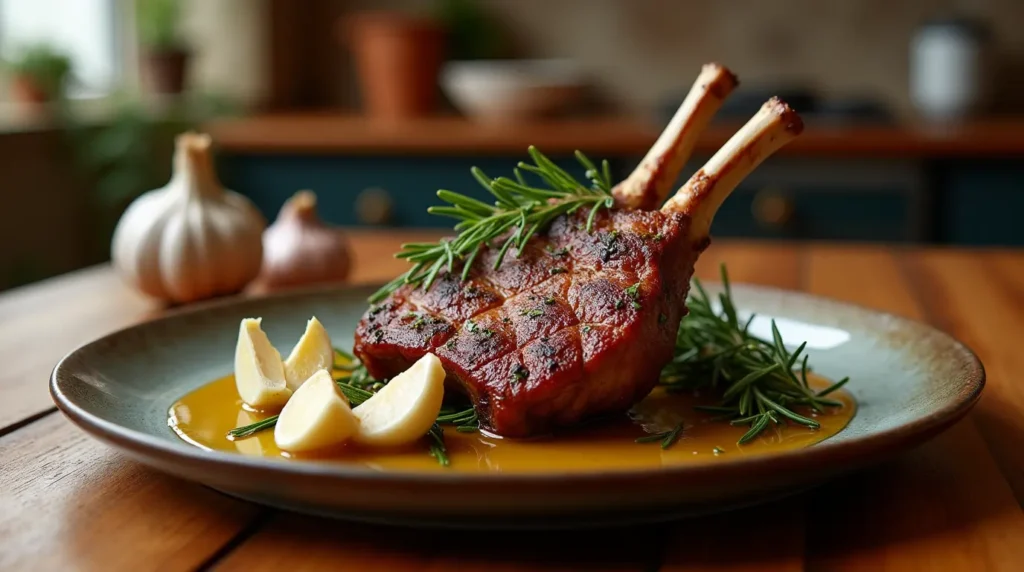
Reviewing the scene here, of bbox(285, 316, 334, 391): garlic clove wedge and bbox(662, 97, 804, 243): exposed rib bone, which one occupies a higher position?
bbox(662, 97, 804, 243): exposed rib bone

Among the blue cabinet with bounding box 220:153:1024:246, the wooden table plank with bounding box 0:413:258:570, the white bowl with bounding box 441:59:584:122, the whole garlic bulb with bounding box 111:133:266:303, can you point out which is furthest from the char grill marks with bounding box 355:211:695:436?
the white bowl with bounding box 441:59:584:122

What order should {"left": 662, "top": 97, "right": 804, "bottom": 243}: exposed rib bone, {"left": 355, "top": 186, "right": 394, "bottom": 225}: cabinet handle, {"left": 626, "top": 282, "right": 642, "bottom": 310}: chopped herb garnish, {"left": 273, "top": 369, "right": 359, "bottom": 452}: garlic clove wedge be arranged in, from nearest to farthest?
{"left": 273, "top": 369, "right": 359, "bottom": 452}: garlic clove wedge
{"left": 626, "top": 282, "right": 642, "bottom": 310}: chopped herb garnish
{"left": 662, "top": 97, "right": 804, "bottom": 243}: exposed rib bone
{"left": 355, "top": 186, "right": 394, "bottom": 225}: cabinet handle

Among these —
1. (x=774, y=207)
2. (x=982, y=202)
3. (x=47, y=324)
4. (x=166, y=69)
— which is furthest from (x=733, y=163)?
(x=166, y=69)

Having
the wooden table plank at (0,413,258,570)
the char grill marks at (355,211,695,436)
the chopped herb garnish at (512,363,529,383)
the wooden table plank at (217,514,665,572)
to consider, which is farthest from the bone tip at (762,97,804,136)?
the wooden table plank at (0,413,258,570)

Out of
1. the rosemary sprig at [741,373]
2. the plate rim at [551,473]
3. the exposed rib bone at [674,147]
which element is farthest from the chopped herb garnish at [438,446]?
the exposed rib bone at [674,147]

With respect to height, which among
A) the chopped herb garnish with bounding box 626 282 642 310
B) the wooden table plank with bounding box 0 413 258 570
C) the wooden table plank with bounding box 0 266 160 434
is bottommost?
the wooden table plank with bounding box 0 266 160 434

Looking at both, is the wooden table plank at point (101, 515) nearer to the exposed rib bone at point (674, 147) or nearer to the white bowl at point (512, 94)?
the exposed rib bone at point (674, 147)

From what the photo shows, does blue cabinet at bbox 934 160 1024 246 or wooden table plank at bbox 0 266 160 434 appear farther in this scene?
blue cabinet at bbox 934 160 1024 246

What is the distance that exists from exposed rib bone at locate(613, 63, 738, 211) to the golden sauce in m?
0.23

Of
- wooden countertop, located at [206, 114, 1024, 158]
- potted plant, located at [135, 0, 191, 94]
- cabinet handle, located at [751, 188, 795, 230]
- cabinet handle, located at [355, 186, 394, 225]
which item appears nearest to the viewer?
wooden countertop, located at [206, 114, 1024, 158]

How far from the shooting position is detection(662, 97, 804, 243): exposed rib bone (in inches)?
41.9

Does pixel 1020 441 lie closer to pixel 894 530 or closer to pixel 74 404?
pixel 894 530

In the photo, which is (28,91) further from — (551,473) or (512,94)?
(551,473)

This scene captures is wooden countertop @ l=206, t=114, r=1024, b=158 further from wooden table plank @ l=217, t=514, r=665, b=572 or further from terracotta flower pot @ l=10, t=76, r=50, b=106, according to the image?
wooden table plank @ l=217, t=514, r=665, b=572
